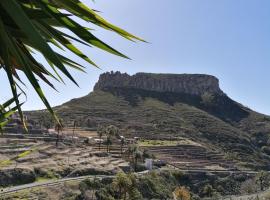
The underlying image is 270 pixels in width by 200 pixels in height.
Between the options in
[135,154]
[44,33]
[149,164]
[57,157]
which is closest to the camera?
[44,33]

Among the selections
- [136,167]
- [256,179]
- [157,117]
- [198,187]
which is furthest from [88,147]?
[157,117]

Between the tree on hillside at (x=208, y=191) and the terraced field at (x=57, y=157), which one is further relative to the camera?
the tree on hillside at (x=208, y=191)

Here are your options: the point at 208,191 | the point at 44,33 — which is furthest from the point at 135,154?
the point at 44,33

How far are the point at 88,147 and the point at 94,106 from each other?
78645 mm

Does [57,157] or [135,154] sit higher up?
[135,154]

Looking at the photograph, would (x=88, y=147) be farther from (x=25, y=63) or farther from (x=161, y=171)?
(x=25, y=63)

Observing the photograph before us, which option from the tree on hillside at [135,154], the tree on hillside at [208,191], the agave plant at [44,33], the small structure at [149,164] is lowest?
the tree on hillside at [208,191]

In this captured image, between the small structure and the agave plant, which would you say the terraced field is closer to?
the small structure

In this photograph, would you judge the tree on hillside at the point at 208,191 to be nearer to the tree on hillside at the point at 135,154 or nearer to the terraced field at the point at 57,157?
the tree on hillside at the point at 135,154

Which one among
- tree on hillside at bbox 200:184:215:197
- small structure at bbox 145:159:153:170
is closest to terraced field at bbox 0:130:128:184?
small structure at bbox 145:159:153:170

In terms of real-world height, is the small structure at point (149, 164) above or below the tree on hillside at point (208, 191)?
above

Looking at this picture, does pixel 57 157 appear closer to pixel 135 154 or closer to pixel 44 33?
pixel 135 154

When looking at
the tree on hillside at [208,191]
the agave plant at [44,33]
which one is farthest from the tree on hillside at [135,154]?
the agave plant at [44,33]

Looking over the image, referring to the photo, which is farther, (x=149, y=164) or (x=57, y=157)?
(x=149, y=164)
